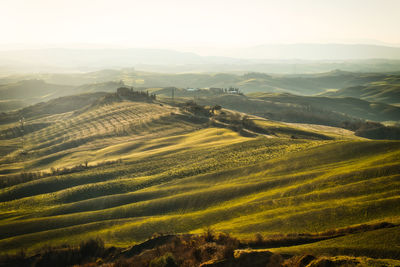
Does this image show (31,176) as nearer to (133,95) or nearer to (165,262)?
(165,262)

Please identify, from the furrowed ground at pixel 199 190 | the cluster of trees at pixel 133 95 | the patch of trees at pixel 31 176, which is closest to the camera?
the furrowed ground at pixel 199 190

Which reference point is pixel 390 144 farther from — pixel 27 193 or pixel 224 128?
pixel 27 193

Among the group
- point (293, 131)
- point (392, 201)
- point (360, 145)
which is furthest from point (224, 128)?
point (392, 201)

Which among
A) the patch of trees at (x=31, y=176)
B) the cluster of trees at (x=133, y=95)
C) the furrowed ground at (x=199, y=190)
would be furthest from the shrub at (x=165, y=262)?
the cluster of trees at (x=133, y=95)

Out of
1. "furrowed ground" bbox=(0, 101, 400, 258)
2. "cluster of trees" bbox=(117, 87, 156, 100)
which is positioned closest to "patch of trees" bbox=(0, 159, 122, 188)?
"furrowed ground" bbox=(0, 101, 400, 258)

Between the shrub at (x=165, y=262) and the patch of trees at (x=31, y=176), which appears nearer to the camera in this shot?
the shrub at (x=165, y=262)

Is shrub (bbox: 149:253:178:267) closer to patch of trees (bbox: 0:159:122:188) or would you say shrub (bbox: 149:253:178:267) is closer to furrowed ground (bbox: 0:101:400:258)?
furrowed ground (bbox: 0:101:400:258)

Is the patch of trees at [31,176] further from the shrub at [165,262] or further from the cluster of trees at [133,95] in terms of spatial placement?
the cluster of trees at [133,95]

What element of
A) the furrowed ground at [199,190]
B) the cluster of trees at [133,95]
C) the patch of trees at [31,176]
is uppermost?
the cluster of trees at [133,95]
